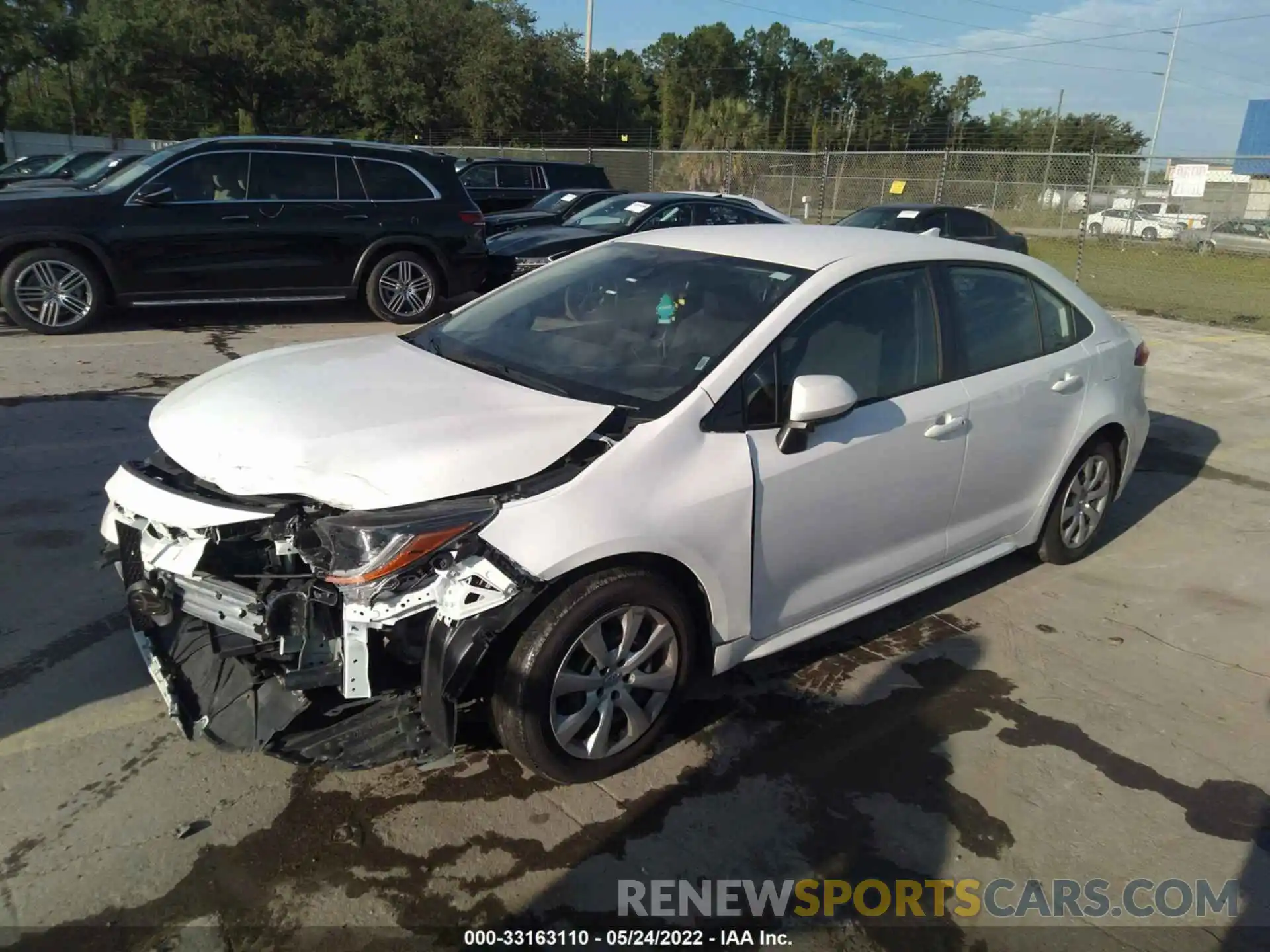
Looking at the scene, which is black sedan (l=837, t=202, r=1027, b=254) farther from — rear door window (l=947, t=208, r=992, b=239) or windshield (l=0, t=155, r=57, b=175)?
windshield (l=0, t=155, r=57, b=175)

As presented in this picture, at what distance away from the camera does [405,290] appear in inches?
402

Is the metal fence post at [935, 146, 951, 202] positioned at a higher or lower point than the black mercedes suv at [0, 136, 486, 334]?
higher

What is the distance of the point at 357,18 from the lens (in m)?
44.2

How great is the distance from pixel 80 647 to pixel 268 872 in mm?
1552

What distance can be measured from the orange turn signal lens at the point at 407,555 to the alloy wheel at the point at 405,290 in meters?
8.07

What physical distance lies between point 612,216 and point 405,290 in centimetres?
291

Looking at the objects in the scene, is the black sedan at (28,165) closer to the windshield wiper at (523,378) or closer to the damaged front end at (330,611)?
the windshield wiper at (523,378)

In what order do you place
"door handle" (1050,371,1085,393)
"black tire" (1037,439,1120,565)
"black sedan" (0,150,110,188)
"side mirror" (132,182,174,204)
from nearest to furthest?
"door handle" (1050,371,1085,393) < "black tire" (1037,439,1120,565) < "side mirror" (132,182,174,204) < "black sedan" (0,150,110,188)

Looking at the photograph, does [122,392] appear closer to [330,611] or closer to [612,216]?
[330,611]

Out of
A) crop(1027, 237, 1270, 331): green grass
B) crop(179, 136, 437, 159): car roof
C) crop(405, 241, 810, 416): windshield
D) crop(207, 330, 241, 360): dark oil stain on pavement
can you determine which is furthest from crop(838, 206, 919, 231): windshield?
crop(405, 241, 810, 416): windshield

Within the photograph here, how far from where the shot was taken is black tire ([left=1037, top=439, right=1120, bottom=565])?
15.2 ft

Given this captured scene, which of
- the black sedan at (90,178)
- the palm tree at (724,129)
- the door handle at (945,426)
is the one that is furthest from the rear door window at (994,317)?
the palm tree at (724,129)

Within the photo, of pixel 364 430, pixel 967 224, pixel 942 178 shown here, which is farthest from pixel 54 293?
pixel 942 178

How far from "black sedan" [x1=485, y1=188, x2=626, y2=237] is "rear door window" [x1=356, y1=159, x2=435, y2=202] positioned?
334 centimetres
